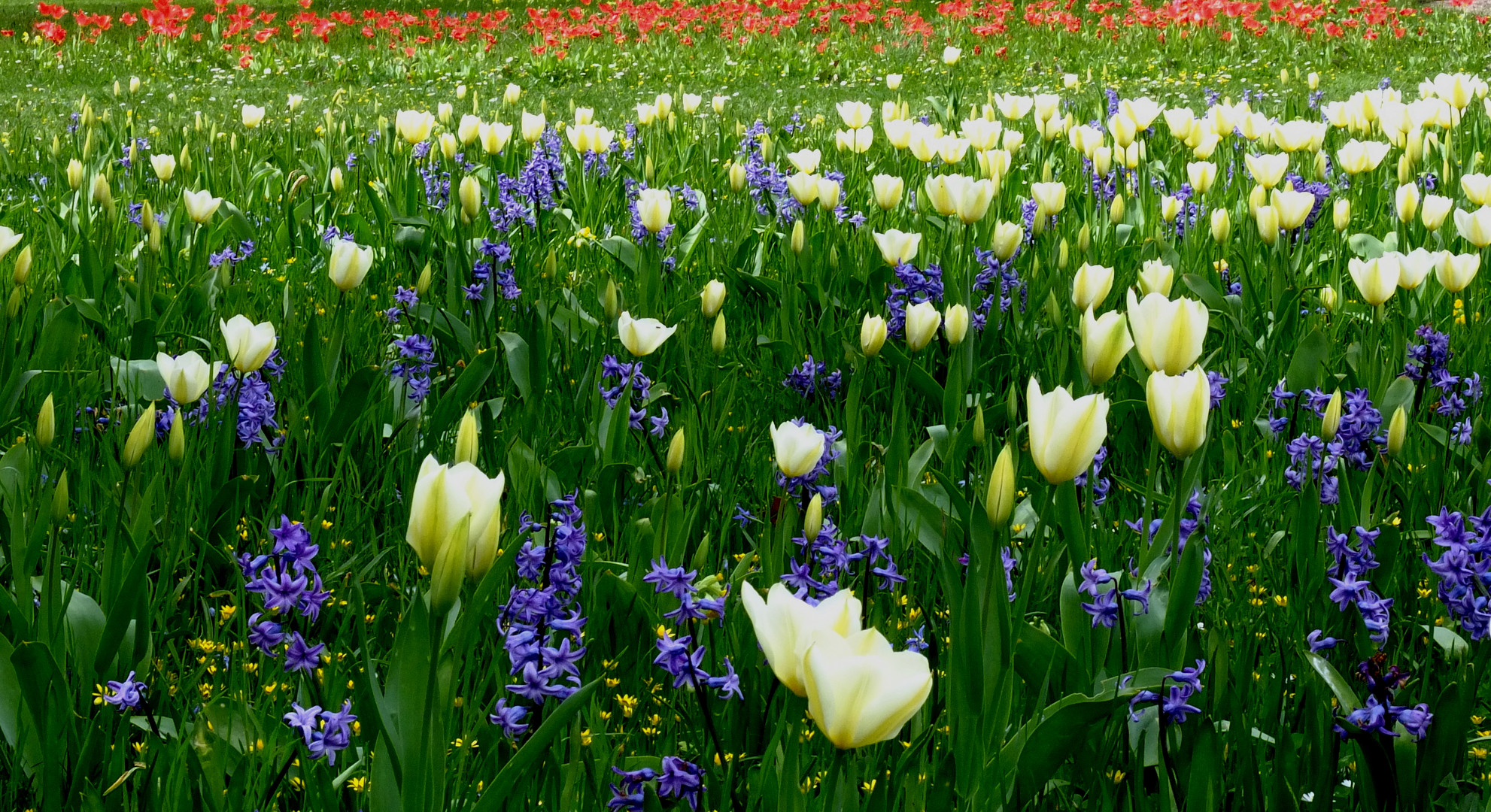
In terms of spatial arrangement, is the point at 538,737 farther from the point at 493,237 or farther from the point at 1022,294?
the point at 493,237

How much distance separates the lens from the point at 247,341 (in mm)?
1967

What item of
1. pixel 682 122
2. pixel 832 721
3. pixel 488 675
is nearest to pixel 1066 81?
pixel 682 122

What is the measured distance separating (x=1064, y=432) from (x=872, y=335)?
2.91 feet

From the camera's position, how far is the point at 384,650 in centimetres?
168

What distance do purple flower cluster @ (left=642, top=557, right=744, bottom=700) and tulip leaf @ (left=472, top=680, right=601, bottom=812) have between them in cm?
12

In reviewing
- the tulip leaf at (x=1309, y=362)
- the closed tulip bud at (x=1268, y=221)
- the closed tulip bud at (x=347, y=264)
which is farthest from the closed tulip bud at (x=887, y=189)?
the closed tulip bud at (x=347, y=264)

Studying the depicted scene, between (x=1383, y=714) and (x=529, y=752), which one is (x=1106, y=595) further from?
(x=529, y=752)

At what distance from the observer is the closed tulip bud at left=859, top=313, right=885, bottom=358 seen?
214 cm

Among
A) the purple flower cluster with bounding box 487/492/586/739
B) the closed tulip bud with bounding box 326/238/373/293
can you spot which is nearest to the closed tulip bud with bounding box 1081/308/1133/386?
the purple flower cluster with bounding box 487/492/586/739

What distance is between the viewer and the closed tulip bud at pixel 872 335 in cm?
214

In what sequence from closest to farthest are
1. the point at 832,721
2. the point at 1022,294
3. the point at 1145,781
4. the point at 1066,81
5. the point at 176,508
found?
the point at 832,721
the point at 1145,781
the point at 176,508
the point at 1022,294
the point at 1066,81

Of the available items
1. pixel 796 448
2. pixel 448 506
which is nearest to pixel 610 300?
pixel 796 448

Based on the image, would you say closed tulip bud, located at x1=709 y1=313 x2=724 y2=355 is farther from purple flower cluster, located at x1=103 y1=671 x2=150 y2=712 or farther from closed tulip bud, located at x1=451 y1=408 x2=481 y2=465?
purple flower cluster, located at x1=103 y1=671 x2=150 y2=712

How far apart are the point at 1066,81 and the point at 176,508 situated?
507 centimetres
